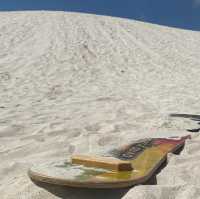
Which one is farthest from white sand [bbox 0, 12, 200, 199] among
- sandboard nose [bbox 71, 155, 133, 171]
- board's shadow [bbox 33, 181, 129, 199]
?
sandboard nose [bbox 71, 155, 133, 171]

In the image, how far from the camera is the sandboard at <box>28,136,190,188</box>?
8.53 feet

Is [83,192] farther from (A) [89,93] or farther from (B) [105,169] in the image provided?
(A) [89,93]

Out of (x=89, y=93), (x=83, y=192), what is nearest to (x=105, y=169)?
(x=83, y=192)

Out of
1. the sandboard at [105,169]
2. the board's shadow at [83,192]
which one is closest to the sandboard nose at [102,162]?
the sandboard at [105,169]

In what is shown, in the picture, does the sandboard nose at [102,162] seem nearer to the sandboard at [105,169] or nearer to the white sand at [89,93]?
the sandboard at [105,169]

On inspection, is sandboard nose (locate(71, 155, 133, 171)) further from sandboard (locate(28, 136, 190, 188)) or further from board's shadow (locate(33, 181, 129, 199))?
board's shadow (locate(33, 181, 129, 199))

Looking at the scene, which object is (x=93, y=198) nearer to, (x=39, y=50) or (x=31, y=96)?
(x=31, y=96)

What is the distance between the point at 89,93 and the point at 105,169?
623 cm

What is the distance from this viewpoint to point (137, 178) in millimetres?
2744

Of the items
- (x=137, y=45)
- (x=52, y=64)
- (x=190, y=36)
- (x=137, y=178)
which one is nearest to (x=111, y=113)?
(x=137, y=178)

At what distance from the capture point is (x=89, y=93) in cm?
912

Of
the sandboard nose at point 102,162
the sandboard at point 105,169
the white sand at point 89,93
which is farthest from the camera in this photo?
the white sand at point 89,93

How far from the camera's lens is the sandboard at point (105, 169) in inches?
102

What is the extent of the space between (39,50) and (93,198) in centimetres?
1283
